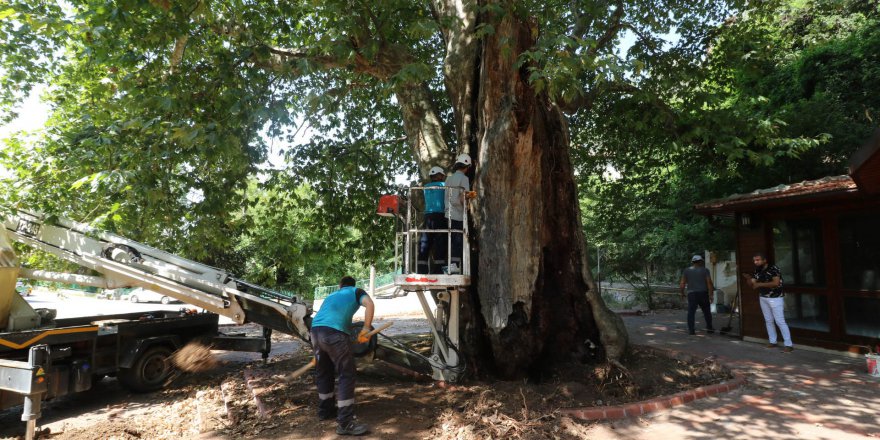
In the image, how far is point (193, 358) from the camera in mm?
8672

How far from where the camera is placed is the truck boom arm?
25.0 feet

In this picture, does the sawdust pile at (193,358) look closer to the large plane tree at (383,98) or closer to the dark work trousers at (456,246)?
the large plane tree at (383,98)

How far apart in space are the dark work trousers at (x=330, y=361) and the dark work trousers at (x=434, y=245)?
4.87 ft

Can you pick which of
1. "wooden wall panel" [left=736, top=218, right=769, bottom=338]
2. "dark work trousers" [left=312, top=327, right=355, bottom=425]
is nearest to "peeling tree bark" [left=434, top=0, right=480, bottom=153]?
"dark work trousers" [left=312, top=327, right=355, bottom=425]

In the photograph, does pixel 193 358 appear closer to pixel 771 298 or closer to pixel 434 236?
pixel 434 236

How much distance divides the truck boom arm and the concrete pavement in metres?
5.19

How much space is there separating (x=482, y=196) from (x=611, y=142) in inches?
272

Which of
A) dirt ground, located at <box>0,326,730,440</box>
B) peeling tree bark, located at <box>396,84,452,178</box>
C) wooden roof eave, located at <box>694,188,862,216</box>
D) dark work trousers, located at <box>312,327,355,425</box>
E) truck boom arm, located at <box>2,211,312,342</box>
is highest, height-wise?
peeling tree bark, located at <box>396,84,452,178</box>

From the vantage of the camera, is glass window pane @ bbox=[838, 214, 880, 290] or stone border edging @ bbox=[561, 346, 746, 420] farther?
glass window pane @ bbox=[838, 214, 880, 290]

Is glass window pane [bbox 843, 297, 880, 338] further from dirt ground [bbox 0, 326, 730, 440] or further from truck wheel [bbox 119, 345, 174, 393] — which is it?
truck wheel [bbox 119, 345, 174, 393]

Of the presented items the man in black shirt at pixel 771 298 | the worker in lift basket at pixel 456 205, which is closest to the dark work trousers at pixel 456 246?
the worker in lift basket at pixel 456 205

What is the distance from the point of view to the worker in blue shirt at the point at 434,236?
6719 mm

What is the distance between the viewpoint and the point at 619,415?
222 inches

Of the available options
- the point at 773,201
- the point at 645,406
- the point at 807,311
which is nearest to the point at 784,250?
the point at 807,311
